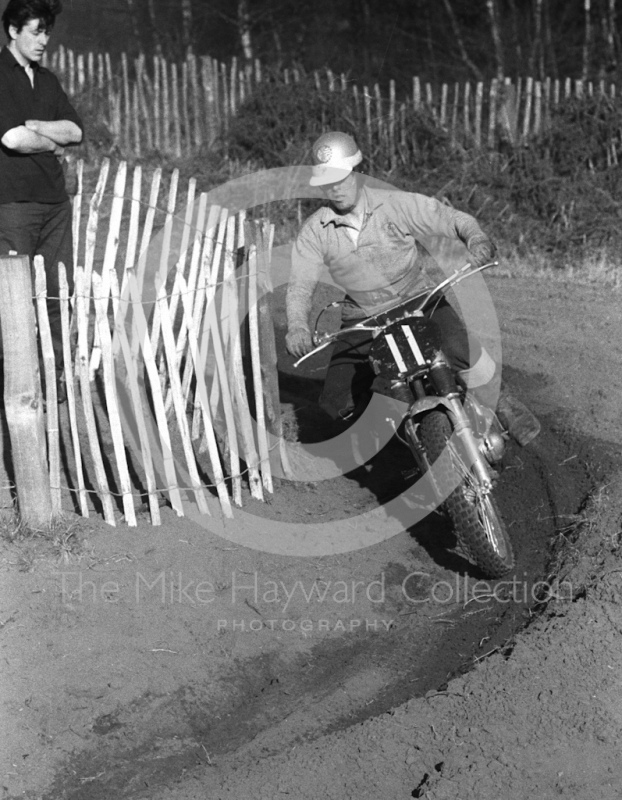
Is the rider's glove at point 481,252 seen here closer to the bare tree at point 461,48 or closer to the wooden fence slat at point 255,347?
the wooden fence slat at point 255,347

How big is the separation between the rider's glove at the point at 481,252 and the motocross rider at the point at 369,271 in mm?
115

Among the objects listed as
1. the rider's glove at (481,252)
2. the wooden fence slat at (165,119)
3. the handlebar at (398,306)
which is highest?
the rider's glove at (481,252)

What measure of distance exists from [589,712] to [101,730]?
1.95 metres

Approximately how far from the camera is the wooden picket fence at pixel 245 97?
47.7ft

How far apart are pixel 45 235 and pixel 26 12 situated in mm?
1401

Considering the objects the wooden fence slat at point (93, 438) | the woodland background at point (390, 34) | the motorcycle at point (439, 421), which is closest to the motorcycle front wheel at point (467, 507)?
the motorcycle at point (439, 421)

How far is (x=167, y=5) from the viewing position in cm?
2483

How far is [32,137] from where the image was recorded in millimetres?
6227

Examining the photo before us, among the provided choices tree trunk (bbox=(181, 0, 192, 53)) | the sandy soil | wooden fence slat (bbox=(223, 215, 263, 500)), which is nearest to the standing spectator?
wooden fence slat (bbox=(223, 215, 263, 500))

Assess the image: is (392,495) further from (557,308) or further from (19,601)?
(557,308)

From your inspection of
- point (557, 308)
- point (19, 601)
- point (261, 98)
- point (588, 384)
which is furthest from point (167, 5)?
point (19, 601)

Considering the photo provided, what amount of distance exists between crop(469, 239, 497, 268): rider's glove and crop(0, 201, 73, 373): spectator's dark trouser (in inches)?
107

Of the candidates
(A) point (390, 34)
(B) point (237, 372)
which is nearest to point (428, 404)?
(B) point (237, 372)

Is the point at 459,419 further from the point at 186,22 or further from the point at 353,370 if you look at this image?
the point at 186,22
